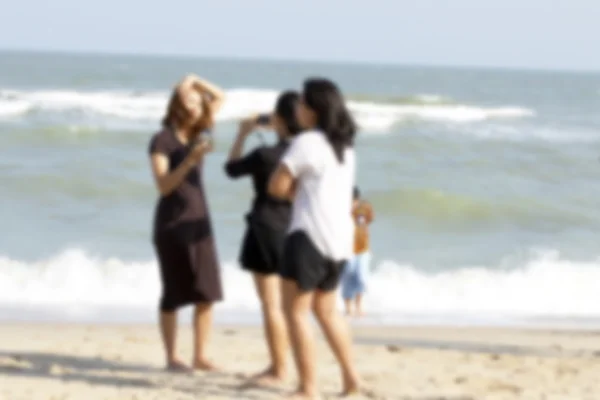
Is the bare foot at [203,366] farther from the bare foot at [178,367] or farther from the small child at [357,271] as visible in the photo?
the small child at [357,271]

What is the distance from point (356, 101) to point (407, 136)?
56.7 ft

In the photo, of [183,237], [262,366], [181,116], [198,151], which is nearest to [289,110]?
[198,151]

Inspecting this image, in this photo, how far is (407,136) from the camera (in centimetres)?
2761

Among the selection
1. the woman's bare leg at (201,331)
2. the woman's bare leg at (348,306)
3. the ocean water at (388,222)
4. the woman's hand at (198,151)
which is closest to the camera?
the woman's hand at (198,151)

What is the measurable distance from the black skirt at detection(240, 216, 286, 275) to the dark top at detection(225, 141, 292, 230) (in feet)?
0.09

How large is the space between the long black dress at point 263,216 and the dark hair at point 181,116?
0.43 meters

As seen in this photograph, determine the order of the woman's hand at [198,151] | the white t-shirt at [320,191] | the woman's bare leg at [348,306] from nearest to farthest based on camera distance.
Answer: the white t-shirt at [320,191], the woman's hand at [198,151], the woman's bare leg at [348,306]

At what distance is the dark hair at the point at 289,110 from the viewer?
605cm

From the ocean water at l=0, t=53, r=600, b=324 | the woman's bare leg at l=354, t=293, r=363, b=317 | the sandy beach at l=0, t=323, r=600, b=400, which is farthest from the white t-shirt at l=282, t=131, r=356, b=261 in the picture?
the woman's bare leg at l=354, t=293, r=363, b=317

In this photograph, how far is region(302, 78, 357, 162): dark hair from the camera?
553 cm

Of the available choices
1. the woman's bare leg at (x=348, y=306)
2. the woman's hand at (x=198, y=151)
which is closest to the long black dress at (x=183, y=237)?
the woman's hand at (x=198, y=151)

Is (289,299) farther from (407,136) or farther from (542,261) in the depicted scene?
(407,136)

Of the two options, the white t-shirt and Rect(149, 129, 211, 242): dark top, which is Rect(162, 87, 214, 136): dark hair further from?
the white t-shirt

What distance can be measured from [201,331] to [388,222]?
950 centimetres
